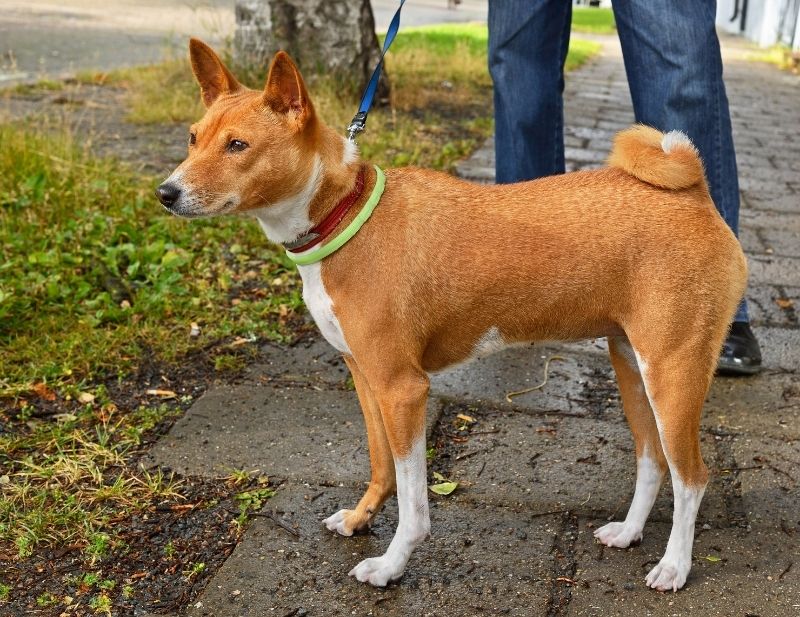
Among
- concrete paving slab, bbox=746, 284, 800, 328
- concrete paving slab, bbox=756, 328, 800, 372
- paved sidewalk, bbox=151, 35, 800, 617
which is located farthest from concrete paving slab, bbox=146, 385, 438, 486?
concrete paving slab, bbox=746, 284, 800, 328

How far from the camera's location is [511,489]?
297 centimetres

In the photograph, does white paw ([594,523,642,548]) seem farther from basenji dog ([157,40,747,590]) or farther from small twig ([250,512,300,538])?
small twig ([250,512,300,538])

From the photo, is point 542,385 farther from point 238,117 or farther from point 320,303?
point 238,117

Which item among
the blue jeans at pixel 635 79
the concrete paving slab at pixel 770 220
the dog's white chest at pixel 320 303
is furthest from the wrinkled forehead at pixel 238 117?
the concrete paving slab at pixel 770 220

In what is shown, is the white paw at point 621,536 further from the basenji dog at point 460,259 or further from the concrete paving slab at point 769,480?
the concrete paving slab at point 769,480

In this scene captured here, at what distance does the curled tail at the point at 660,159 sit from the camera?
2.54 metres

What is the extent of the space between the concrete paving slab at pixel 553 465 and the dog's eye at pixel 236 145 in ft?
4.15

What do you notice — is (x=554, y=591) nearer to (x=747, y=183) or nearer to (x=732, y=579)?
(x=732, y=579)

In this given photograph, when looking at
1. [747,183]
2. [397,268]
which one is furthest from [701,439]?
[747,183]

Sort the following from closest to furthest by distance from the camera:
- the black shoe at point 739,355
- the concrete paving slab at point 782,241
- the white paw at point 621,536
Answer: the white paw at point 621,536, the black shoe at point 739,355, the concrete paving slab at point 782,241

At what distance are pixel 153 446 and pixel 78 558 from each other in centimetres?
62

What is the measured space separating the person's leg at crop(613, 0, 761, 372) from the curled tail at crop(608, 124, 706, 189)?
76 cm

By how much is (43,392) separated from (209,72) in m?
1.53

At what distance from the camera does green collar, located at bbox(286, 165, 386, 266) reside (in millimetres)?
2447
